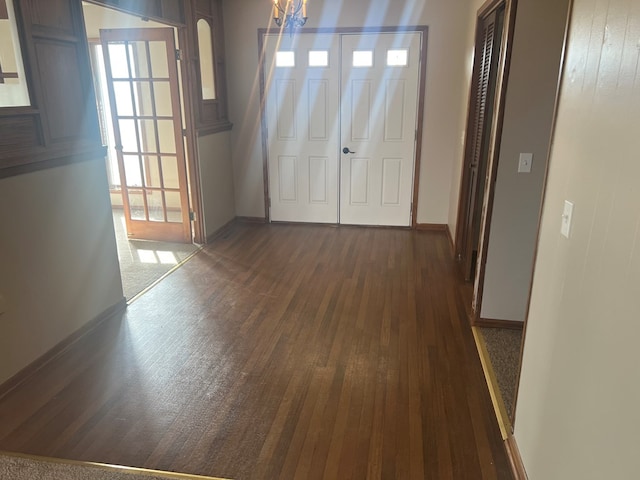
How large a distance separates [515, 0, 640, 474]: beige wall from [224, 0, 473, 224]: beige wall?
116 inches

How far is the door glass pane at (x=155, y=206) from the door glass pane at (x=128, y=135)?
48 centimetres

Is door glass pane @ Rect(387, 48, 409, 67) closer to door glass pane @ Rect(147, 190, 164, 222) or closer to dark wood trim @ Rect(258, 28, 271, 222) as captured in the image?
dark wood trim @ Rect(258, 28, 271, 222)

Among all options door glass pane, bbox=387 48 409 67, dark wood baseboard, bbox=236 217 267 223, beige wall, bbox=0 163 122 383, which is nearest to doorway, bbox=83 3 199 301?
beige wall, bbox=0 163 122 383

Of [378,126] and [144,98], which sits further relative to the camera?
[378,126]

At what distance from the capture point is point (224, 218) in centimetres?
543

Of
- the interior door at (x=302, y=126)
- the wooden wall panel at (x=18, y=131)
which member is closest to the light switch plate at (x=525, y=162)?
the interior door at (x=302, y=126)

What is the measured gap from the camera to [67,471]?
6.48 feet

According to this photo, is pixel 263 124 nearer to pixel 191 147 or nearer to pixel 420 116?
pixel 191 147

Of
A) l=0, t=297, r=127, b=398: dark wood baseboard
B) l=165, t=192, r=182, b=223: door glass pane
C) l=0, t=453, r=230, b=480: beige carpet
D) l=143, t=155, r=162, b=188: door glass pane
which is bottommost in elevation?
l=0, t=453, r=230, b=480: beige carpet

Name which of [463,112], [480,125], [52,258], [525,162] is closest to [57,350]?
[52,258]

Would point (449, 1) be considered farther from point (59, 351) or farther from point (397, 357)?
point (59, 351)

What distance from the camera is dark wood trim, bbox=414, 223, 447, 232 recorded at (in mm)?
5371

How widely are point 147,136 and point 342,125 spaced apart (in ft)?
6.93

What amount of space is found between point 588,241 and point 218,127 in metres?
4.37
